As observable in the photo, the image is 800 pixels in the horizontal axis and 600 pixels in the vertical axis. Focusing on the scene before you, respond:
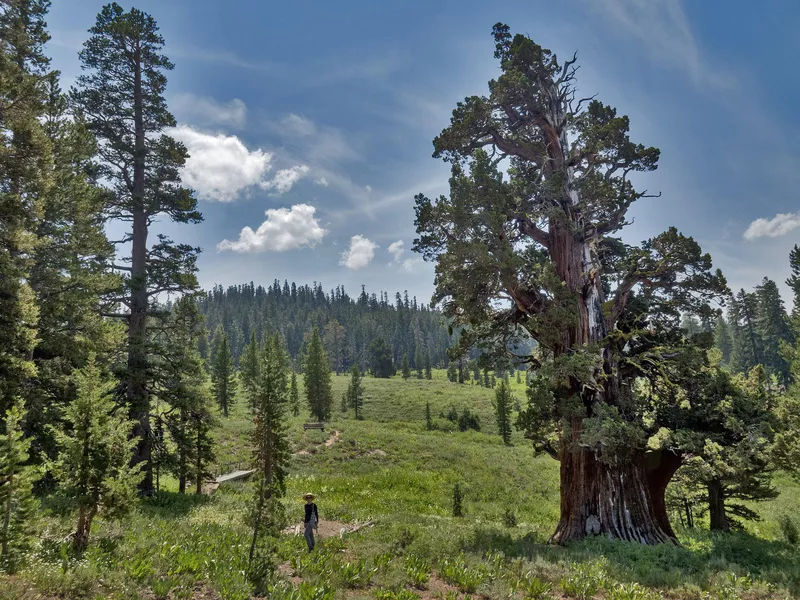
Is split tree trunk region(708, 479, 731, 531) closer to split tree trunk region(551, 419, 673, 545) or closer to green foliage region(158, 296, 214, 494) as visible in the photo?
split tree trunk region(551, 419, 673, 545)

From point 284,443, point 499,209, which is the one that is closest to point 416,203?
point 499,209

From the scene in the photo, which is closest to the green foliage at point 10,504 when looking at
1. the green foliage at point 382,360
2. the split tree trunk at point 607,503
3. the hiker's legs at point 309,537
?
the hiker's legs at point 309,537

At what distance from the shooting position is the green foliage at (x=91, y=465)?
7746 millimetres

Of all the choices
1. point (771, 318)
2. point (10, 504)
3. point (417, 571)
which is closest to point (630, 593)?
point (417, 571)

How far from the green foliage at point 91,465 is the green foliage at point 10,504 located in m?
0.75

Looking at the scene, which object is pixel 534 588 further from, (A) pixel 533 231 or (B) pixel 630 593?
(A) pixel 533 231

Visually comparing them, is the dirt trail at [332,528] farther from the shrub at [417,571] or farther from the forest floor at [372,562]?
the shrub at [417,571]

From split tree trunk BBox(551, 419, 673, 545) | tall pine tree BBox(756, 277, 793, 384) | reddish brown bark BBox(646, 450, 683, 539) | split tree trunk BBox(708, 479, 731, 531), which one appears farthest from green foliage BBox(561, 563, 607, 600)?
tall pine tree BBox(756, 277, 793, 384)

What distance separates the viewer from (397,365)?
13150 cm

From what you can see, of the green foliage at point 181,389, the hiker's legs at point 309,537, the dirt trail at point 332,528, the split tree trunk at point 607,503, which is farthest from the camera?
the green foliage at point 181,389

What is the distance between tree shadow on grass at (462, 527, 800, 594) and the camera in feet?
27.5

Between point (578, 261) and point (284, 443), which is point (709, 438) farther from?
point (284, 443)

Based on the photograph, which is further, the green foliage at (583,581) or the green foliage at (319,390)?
the green foliage at (319,390)

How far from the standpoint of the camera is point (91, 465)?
788cm
